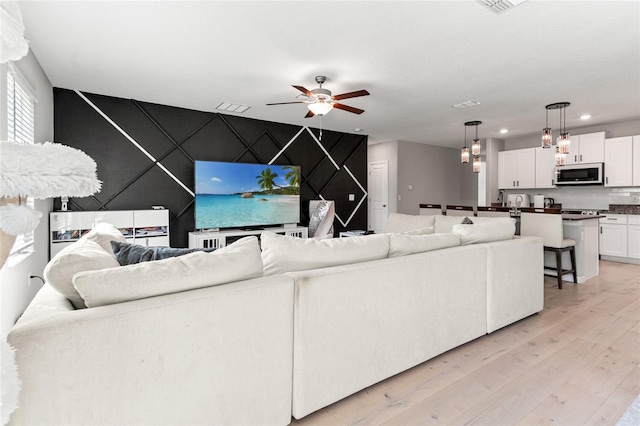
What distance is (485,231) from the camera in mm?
2838

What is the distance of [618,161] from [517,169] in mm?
1635

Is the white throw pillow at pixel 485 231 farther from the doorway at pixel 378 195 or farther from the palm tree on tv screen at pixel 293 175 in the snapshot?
the doorway at pixel 378 195

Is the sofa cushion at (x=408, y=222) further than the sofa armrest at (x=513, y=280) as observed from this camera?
Yes

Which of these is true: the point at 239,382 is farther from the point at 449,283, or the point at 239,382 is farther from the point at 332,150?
the point at 332,150

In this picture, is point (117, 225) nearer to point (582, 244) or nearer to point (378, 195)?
point (378, 195)

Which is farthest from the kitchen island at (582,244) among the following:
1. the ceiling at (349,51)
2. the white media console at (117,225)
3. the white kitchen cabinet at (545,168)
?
the white media console at (117,225)

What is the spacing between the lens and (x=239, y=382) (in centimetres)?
147

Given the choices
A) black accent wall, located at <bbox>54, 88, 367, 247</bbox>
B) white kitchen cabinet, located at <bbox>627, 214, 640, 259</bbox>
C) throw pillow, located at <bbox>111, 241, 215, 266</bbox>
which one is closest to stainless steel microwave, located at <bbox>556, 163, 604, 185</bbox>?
white kitchen cabinet, located at <bbox>627, 214, 640, 259</bbox>

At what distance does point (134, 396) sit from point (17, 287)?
7.76 feet

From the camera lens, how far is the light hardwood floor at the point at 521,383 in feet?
5.77

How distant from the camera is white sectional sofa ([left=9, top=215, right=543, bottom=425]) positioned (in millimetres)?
1126

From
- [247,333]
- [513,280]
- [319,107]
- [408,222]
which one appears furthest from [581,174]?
[247,333]

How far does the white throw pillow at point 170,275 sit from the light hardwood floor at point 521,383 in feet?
2.75

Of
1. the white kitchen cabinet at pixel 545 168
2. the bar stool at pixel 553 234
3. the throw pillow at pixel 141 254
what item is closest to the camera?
the throw pillow at pixel 141 254
